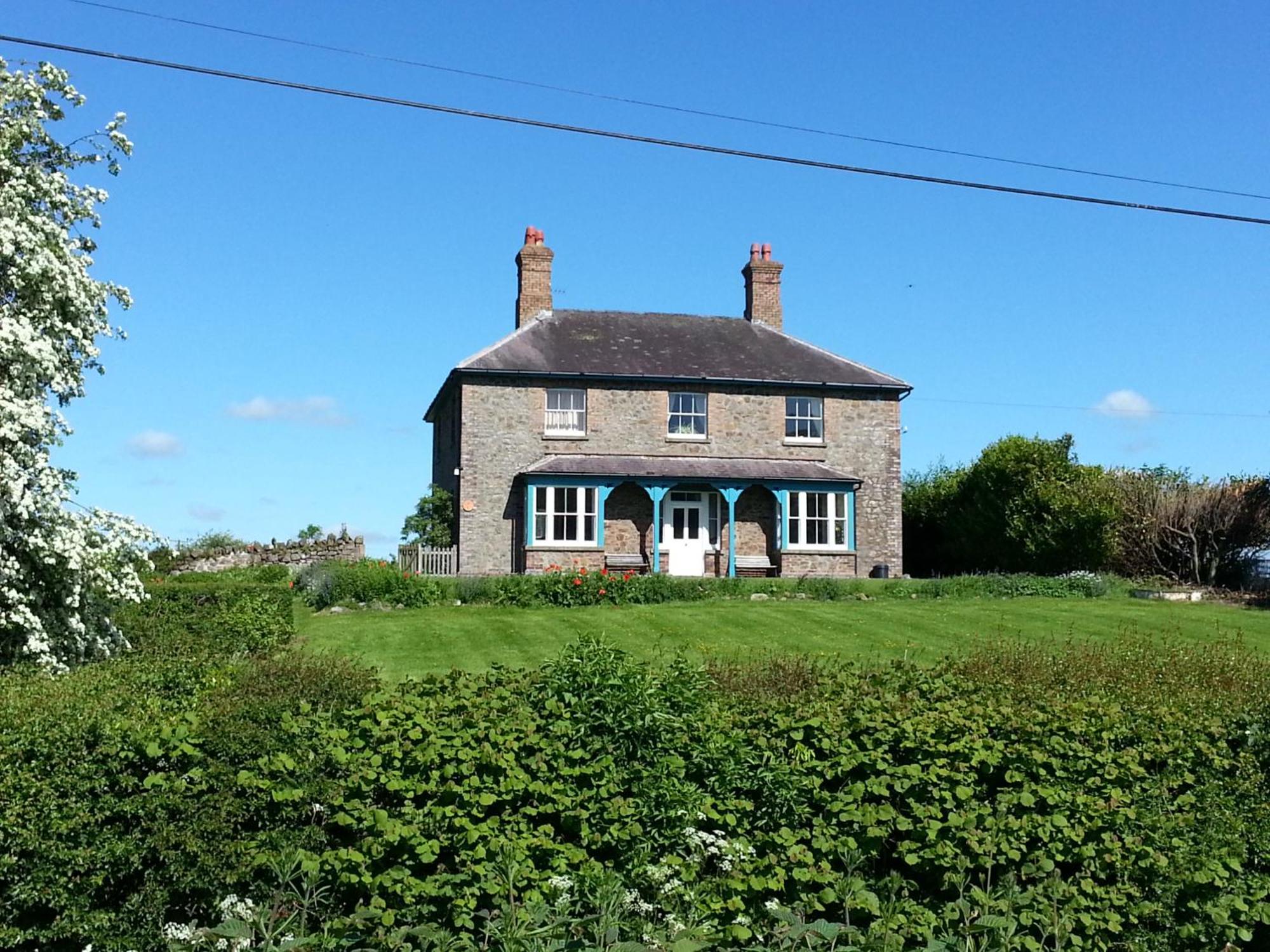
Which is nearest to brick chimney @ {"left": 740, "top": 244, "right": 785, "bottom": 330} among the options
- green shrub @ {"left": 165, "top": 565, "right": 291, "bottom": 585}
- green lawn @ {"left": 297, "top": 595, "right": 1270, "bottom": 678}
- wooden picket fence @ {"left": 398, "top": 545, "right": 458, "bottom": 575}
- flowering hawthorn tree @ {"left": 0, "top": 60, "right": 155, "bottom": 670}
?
wooden picket fence @ {"left": 398, "top": 545, "right": 458, "bottom": 575}

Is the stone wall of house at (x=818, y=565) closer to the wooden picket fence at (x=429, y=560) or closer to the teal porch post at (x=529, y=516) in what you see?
the teal porch post at (x=529, y=516)

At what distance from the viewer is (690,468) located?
1257 inches

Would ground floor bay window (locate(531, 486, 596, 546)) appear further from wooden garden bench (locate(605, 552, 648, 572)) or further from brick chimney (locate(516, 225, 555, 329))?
brick chimney (locate(516, 225, 555, 329))

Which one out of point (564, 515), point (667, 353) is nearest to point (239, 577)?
point (564, 515)

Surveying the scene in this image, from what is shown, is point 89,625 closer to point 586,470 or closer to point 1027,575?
point 586,470

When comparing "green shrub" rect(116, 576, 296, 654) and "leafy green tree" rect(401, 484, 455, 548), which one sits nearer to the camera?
"green shrub" rect(116, 576, 296, 654)

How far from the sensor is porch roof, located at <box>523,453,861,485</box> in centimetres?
3100

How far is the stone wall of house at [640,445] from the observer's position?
31.5 m

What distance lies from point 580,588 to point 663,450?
34.0ft

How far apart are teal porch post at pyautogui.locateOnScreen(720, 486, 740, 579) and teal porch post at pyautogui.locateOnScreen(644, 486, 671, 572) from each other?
168cm

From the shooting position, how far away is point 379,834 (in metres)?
6.46


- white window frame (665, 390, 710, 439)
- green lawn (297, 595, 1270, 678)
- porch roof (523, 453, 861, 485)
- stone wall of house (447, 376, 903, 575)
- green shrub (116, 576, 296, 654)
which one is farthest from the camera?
white window frame (665, 390, 710, 439)

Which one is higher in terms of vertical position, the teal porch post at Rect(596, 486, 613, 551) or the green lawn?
the teal porch post at Rect(596, 486, 613, 551)

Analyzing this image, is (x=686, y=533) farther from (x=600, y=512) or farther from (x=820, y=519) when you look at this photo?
(x=820, y=519)
